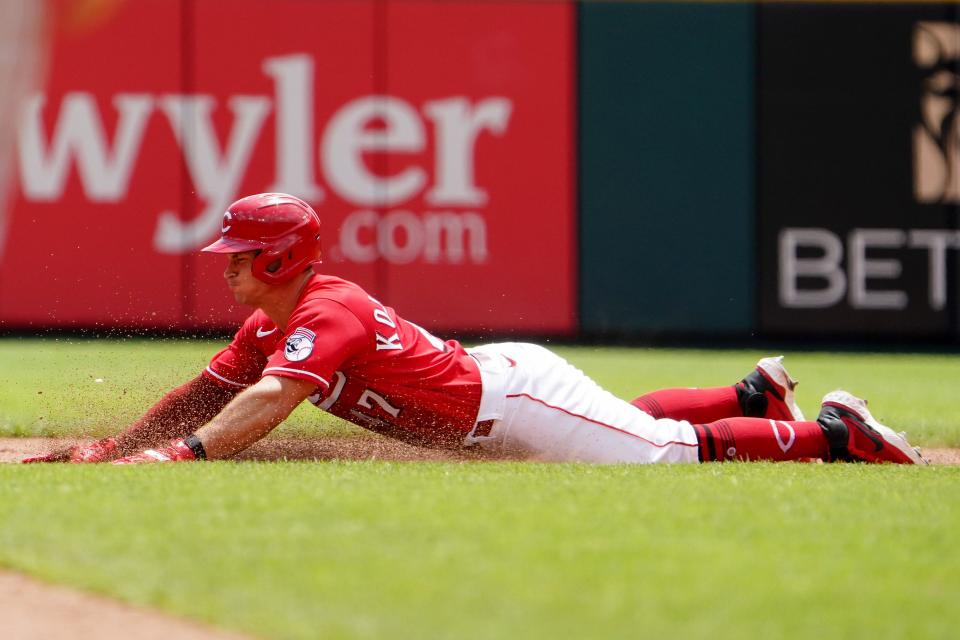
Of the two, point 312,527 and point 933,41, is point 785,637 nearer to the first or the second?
point 312,527

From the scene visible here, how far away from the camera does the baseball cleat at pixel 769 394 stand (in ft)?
17.0

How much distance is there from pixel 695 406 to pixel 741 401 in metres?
0.18

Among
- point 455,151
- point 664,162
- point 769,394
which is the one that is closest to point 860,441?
point 769,394

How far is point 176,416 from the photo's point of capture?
4.94m

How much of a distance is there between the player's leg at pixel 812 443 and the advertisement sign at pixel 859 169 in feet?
20.0

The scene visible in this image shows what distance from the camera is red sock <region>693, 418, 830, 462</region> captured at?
4.74 meters

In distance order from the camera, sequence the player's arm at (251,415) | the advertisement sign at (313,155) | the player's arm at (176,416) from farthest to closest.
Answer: the advertisement sign at (313,155)
the player's arm at (176,416)
the player's arm at (251,415)

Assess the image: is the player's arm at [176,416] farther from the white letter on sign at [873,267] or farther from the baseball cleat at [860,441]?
the white letter on sign at [873,267]

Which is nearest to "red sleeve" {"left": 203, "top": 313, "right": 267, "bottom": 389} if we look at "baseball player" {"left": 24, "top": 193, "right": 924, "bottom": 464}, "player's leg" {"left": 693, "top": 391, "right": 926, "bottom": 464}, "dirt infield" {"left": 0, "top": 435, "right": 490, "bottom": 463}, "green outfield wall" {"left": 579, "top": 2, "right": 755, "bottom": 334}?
"baseball player" {"left": 24, "top": 193, "right": 924, "bottom": 464}

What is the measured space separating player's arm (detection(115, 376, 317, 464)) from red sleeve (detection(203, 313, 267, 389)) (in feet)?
2.11

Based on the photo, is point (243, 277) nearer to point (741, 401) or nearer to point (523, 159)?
point (741, 401)

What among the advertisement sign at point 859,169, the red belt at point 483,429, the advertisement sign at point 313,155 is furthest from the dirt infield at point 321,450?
the advertisement sign at point 859,169

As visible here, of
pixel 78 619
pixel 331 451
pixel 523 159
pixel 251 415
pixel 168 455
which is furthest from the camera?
pixel 523 159

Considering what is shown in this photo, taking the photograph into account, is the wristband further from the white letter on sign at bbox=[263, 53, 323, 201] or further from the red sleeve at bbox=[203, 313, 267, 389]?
the white letter on sign at bbox=[263, 53, 323, 201]
